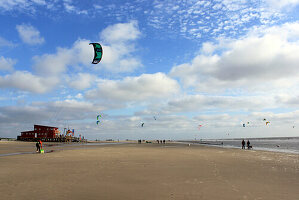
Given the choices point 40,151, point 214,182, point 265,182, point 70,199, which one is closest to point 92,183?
point 70,199

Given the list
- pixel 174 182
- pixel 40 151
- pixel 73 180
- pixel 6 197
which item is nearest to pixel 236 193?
pixel 174 182

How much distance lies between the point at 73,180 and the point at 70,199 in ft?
9.85

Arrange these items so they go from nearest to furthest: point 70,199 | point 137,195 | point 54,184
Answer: point 70,199 < point 137,195 < point 54,184

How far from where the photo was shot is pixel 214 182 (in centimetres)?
920

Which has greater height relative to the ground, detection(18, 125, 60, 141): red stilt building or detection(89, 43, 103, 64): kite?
detection(89, 43, 103, 64): kite

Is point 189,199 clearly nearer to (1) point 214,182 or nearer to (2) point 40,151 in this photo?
(1) point 214,182

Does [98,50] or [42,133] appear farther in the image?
[42,133]

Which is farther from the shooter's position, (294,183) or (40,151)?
(40,151)

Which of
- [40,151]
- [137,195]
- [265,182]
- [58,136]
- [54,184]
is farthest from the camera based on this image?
[58,136]

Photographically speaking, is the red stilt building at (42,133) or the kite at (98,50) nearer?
the kite at (98,50)

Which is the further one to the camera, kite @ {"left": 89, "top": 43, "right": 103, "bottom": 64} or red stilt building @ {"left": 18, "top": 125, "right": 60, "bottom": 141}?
red stilt building @ {"left": 18, "top": 125, "right": 60, "bottom": 141}

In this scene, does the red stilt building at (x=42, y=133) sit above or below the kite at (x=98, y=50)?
below

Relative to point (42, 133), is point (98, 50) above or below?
above

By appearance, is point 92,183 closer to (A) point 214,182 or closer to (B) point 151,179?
(B) point 151,179
